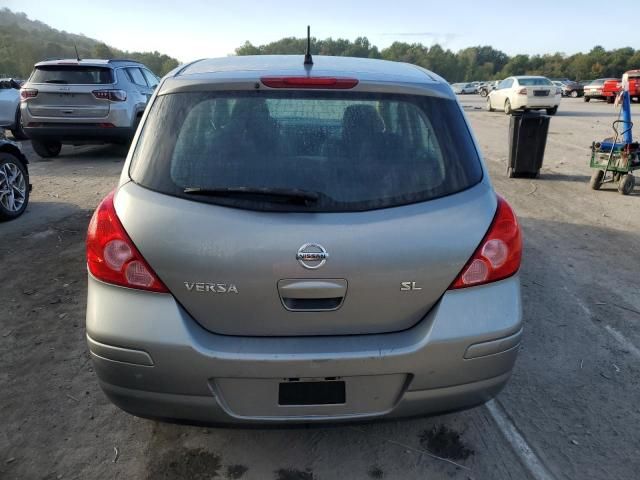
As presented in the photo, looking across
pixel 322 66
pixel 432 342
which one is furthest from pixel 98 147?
pixel 432 342

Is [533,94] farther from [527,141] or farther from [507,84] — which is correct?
[527,141]

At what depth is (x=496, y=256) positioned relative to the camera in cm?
209

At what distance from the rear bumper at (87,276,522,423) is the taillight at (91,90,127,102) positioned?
8968mm

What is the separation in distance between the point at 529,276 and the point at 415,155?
2.96m

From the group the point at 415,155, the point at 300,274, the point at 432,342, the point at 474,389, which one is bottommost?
the point at 474,389

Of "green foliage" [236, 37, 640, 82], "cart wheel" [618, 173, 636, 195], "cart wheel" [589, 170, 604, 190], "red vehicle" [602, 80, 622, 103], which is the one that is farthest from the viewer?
"green foliage" [236, 37, 640, 82]

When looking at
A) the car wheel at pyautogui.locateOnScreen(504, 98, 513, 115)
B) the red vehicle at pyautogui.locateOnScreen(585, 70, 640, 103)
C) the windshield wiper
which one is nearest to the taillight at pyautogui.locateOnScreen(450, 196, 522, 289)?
the windshield wiper

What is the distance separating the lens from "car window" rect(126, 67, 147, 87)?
430 inches

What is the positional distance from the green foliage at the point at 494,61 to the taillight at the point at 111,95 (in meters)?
31.1

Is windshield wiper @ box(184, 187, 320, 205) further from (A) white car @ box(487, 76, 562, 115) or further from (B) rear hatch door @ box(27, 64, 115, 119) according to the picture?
(A) white car @ box(487, 76, 562, 115)

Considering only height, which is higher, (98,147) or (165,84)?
(165,84)

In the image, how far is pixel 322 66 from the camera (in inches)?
98.1

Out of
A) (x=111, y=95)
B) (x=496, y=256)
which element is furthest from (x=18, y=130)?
(x=496, y=256)

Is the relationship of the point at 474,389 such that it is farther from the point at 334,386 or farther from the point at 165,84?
the point at 165,84
